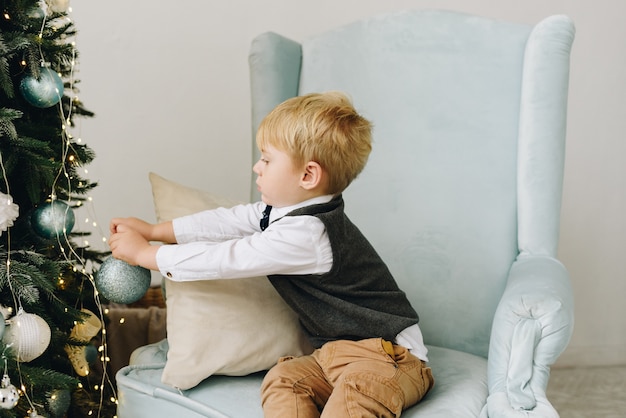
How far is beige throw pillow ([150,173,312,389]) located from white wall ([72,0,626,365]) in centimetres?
94

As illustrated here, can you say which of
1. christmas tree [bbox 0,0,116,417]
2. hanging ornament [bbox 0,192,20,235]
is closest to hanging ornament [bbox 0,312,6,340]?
christmas tree [bbox 0,0,116,417]

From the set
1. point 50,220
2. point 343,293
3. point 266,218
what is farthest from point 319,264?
point 50,220

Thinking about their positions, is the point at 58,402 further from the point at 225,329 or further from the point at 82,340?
the point at 225,329

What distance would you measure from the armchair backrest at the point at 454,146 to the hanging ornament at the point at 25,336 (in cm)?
74

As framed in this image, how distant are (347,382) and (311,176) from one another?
363 mm

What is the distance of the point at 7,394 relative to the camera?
1.13 meters

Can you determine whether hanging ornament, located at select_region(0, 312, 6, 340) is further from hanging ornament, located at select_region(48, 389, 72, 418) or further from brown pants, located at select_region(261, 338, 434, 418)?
brown pants, located at select_region(261, 338, 434, 418)

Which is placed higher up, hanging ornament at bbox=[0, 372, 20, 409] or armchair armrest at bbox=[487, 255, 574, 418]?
armchair armrest at bbox=[487, 255, 574, 418]

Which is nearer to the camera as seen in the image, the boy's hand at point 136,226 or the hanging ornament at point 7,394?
the hanging ornament at point 7,394

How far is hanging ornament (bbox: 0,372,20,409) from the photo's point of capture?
113cm

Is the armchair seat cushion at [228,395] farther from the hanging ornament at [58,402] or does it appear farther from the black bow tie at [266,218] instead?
the black bow tie at [266,218]

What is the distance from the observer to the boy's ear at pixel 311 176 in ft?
4.17

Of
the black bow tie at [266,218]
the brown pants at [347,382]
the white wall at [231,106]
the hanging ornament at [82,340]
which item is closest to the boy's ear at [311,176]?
the black bow tie at [266,218]

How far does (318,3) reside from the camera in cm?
229
